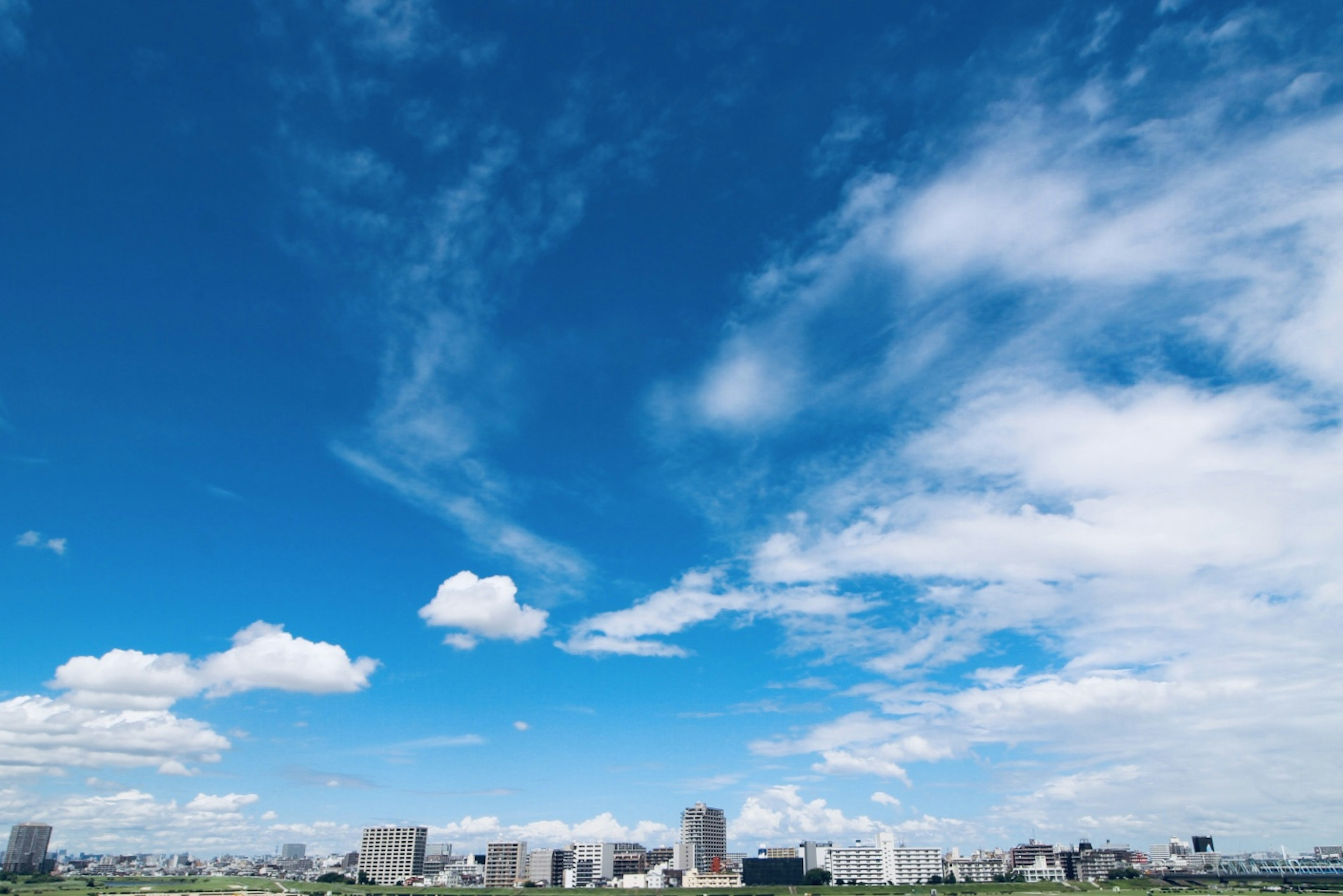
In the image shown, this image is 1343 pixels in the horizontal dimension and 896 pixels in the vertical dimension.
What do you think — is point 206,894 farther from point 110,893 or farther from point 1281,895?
point 1281,895

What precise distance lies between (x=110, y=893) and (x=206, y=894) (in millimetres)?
65143

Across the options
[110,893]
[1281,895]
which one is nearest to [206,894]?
[110,893]

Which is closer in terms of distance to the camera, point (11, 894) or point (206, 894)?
point (206, 894)

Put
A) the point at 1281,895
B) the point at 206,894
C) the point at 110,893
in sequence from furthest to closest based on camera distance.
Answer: the point at 1281,895 → the point at 110,893 → the point at 206,894

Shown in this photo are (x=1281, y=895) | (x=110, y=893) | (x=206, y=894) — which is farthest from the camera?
(x=1281, y=895)

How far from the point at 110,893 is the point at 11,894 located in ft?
106

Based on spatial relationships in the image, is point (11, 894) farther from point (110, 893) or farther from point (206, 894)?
point (206, 894)

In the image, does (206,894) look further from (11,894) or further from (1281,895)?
(1281,895)

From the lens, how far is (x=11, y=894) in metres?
194

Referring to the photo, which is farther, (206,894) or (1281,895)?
(1281,895)

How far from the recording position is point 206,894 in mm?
147875

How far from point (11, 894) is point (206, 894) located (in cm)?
9493

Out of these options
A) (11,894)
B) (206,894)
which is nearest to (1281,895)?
(206,894)

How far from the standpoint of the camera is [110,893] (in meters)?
186
